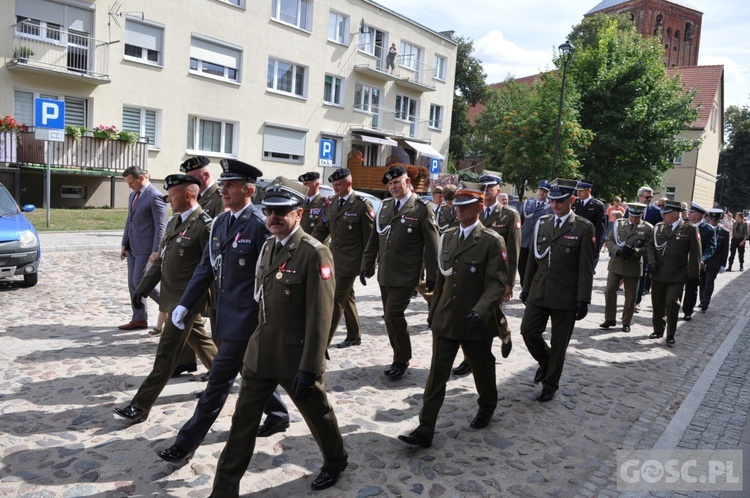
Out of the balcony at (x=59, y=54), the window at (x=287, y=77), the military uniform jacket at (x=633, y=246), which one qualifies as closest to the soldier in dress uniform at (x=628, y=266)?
the military uniform jacket at (x=633, y=246)

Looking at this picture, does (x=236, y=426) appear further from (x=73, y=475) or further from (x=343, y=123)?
(x=343, y=123)

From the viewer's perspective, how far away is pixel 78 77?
20.6m

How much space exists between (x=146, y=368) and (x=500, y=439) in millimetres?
3383

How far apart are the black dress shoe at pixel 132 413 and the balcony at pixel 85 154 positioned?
1711 centimetres

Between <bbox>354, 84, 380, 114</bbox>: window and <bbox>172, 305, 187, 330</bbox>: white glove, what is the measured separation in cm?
2867

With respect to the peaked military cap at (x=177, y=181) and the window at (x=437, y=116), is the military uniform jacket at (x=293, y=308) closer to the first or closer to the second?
the peaked military cap at (x=177, y=181)

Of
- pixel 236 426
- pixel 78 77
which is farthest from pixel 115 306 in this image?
pixel 78 77

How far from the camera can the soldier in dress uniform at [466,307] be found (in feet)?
15.2

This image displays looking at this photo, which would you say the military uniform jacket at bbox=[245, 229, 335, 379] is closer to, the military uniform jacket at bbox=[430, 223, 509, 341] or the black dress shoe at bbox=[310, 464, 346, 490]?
the black dress shoe at bbox=[310, 464, 346, 490]

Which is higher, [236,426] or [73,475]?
[236,426]

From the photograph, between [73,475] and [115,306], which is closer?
[73,475]

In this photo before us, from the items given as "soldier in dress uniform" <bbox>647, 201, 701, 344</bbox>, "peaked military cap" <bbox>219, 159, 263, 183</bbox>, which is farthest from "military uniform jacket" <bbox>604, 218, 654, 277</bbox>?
"peaked military cap" <bbox>219, 159, 263, 183</bbox>

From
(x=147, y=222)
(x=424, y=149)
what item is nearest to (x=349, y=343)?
(x=147, y=222)

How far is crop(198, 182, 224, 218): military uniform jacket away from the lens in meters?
6.38
